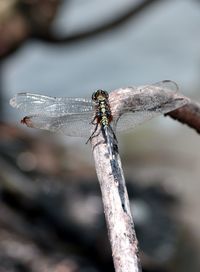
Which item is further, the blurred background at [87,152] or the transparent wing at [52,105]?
the blurred background at [87,152]

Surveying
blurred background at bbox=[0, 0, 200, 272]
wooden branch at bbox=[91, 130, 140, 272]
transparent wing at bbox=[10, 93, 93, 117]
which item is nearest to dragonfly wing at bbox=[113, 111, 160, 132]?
transparent wing at bbox=[10, 93, 93, 117]

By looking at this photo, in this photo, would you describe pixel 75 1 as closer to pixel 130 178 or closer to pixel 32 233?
pixel 130 178

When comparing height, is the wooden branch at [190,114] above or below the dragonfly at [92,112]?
below

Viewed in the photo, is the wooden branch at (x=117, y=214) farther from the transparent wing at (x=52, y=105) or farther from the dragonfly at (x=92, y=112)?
the transparent wing at (x=52, y=105)

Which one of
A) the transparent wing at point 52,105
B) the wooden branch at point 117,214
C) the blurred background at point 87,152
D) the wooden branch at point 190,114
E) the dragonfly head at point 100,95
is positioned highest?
the blurred background at point 87,152

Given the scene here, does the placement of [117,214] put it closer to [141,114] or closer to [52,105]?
[141,114]

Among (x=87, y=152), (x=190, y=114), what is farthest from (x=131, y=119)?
(x=87, y=152)

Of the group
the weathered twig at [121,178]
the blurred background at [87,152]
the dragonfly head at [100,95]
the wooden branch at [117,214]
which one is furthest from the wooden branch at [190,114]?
the blurred background at [87,152]

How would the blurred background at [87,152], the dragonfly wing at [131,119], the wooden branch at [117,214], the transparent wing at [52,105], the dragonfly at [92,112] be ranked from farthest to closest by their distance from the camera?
the blurred background at [87,152] < the transparent wing at [52,105] < the dragonfly wing at [131,119] < the dragonfly at [92,112] < the wooden branch at [117,214]
